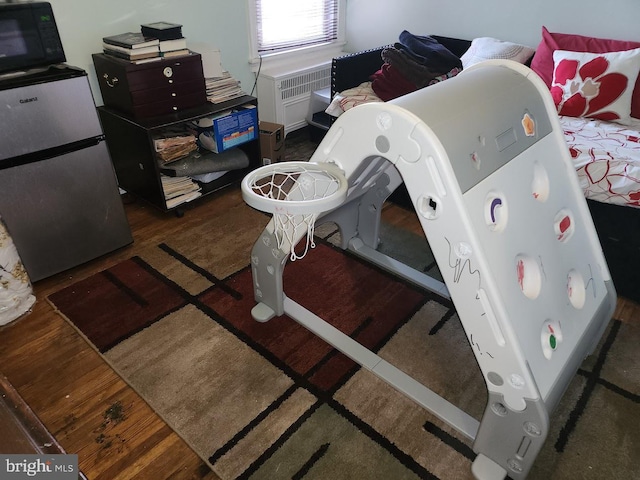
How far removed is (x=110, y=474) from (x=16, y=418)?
66 cm

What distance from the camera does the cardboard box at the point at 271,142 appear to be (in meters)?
2.89

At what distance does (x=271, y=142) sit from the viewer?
9.50 feet

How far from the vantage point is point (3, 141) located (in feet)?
5.59

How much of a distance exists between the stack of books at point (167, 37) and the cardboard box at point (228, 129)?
370mm

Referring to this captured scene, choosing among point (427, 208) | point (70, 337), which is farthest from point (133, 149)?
point (427, 208)

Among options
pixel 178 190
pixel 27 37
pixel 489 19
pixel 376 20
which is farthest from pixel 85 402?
pixel 376 20

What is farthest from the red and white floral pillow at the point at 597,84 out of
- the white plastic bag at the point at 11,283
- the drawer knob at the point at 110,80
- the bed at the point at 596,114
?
the white plastic bag at the point at 11,283

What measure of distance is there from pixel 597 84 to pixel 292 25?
205 cm

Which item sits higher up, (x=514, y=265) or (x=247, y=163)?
(x=514, y=265)

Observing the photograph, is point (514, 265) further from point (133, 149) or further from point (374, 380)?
point (133, 149)

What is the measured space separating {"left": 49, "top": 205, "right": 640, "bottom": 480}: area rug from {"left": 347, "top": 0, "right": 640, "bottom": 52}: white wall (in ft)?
5.48

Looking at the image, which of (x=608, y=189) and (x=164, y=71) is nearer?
(x=608, y=189)

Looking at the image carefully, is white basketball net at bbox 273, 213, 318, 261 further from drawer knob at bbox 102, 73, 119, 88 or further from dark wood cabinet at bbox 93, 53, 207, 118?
drawer knob at bbox 102, 73, 119, 88

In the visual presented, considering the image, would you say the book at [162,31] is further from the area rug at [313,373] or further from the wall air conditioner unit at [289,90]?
the area rug at [313,373]
